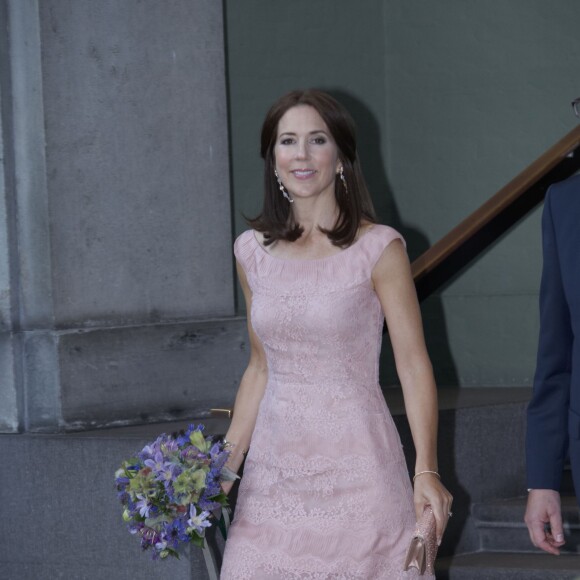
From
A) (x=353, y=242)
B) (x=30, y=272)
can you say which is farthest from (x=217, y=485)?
(x=30, y=272)

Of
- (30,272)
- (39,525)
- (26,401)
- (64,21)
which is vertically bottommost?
(39,525)

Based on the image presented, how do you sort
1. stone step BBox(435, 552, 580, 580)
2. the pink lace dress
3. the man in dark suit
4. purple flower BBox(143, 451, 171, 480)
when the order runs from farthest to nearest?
stone step BBox(435, 552, 580, 580), the pink lace dress, purple flower BBox(143, 451, 171, 480), the man in dark suit

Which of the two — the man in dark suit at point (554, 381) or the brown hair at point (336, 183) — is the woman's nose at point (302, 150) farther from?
the man in dark suit at point (554, 381)

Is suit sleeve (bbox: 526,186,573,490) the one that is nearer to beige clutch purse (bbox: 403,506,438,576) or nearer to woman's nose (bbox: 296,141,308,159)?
beige clutch purse (bbox: 403,506,438,576)

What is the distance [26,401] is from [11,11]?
5.14ft

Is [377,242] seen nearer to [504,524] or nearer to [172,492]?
[172,492]

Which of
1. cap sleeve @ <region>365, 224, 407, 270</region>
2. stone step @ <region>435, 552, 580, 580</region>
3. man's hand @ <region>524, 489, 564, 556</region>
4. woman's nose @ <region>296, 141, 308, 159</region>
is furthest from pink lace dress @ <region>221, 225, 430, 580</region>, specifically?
stone step @ <region>435, 552, 580, 580</region>

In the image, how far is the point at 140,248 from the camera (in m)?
5.13

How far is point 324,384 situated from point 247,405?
0.26m

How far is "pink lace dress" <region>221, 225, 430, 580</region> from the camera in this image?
3.04 metres

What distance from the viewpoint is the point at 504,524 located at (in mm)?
5184

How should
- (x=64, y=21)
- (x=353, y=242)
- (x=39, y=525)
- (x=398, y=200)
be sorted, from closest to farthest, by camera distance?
(x=353, y=242)
(x=39, y=525)
(x=64, y=21)
(x=398, y=200)

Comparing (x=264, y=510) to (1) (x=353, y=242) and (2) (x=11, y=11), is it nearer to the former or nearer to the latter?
(1) (x=353, y=242)

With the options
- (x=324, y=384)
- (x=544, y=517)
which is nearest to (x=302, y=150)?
(x=324, y=384)
